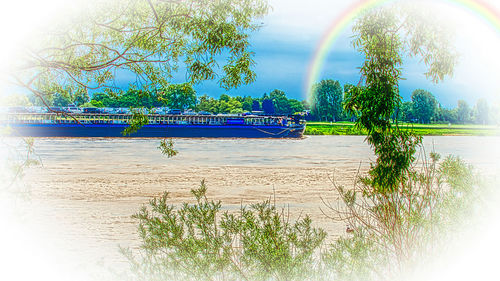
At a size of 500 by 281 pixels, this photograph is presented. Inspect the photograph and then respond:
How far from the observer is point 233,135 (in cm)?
3822

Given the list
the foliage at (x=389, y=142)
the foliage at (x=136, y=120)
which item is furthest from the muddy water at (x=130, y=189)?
the foliage at (x=136, y=120)

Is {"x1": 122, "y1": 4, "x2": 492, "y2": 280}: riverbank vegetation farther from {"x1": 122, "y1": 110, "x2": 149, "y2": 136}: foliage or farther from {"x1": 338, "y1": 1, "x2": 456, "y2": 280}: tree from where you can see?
{"x1": 122, "y1": 110, "x2": 149, "y2": 136}: foliage

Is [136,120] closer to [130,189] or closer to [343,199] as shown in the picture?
[343,199]

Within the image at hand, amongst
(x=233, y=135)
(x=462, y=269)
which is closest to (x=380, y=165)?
(x=462, y=269)

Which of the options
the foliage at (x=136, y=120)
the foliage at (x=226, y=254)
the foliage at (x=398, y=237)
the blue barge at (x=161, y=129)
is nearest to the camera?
the foliage at (x=226, y=254)

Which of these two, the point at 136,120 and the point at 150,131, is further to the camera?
the point at 150,131

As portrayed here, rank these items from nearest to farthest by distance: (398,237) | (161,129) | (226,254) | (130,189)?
1. (226,254)
2. (398,237)
3. (130,189)
4. (161,129)

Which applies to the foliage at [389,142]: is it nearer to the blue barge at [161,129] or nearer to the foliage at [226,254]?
the foliage at [226,254]

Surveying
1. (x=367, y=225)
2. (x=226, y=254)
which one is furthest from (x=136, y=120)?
(x=367, y=225)

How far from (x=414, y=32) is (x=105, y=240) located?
16.8 ft

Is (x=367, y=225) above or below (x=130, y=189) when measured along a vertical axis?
above

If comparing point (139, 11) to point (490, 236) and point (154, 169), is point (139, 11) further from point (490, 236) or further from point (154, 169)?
point (154, 169)

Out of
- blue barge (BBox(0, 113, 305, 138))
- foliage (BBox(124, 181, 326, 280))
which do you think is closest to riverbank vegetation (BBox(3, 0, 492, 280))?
foliage (BBox(124, 181, 326, 280))

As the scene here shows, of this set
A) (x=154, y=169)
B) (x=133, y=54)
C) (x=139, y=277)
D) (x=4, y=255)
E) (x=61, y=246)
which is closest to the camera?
(x=139, y=277)
